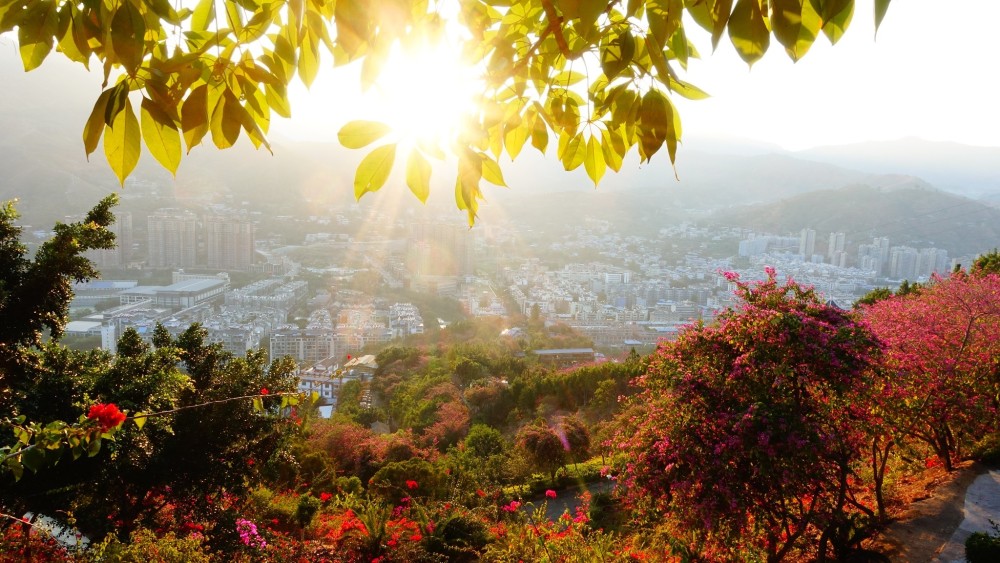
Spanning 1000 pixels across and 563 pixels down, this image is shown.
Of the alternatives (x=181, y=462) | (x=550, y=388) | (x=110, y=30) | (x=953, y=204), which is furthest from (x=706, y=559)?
(x=953, y=204)

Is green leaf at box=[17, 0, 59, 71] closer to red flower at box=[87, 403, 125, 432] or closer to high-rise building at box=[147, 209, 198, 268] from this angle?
red flower at box=[87, 403, 125, 432]

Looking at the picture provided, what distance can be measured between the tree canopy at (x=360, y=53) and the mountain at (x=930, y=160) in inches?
2436

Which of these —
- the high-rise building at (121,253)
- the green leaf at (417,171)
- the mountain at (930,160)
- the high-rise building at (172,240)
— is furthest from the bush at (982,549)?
the mountain at (930,160)

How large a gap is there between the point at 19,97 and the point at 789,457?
137 ft

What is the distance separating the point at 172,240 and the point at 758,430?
29856mm

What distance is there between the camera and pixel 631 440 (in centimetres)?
346

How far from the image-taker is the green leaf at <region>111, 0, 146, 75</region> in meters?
0.41

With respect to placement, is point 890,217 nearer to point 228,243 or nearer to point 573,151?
point 228,243

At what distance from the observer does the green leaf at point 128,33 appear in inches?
16.2

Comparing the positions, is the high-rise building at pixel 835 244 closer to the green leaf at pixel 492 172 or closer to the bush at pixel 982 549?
the bush at pixel 982 549

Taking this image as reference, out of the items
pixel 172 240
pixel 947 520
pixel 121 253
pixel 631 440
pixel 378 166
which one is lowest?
pixel 121 253

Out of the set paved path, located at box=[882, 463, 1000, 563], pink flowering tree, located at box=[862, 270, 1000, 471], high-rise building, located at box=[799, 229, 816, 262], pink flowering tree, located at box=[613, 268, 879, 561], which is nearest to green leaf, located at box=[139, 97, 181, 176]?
pink flowering tree, located at box=[613, 268, 879, 561]

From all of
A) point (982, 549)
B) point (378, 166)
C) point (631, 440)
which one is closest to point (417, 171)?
point (378, 166)

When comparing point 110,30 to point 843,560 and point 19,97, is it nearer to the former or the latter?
point 843,560
